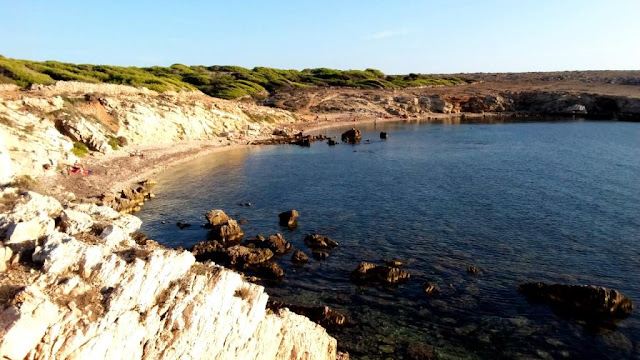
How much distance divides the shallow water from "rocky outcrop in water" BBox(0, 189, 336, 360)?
27.4ft

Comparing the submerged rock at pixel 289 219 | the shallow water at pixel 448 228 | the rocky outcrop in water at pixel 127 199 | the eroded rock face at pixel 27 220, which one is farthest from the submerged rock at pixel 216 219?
the eroded rock face at pixel 27 220

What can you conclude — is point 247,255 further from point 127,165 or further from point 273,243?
point 127,165

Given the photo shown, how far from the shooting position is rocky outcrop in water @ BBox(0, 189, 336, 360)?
11352 millimetres

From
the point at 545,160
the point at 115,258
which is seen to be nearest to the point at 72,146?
the point at 115,258

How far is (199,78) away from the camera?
14550 centimetres

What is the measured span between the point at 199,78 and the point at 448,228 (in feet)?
412

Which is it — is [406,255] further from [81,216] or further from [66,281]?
[66,281]

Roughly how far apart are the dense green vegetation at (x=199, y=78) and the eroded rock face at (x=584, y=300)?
240 feet

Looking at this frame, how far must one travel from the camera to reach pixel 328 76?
190 meters

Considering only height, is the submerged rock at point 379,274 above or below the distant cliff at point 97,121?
below

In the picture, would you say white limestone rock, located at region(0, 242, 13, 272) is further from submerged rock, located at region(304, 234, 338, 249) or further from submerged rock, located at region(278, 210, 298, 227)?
submerged rock, located at region(278, 210, 298, 227)

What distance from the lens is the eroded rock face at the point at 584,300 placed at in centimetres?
2458

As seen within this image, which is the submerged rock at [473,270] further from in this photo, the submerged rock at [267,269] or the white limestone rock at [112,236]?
the white limestone rock at [112,236]

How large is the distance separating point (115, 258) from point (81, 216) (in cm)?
541
